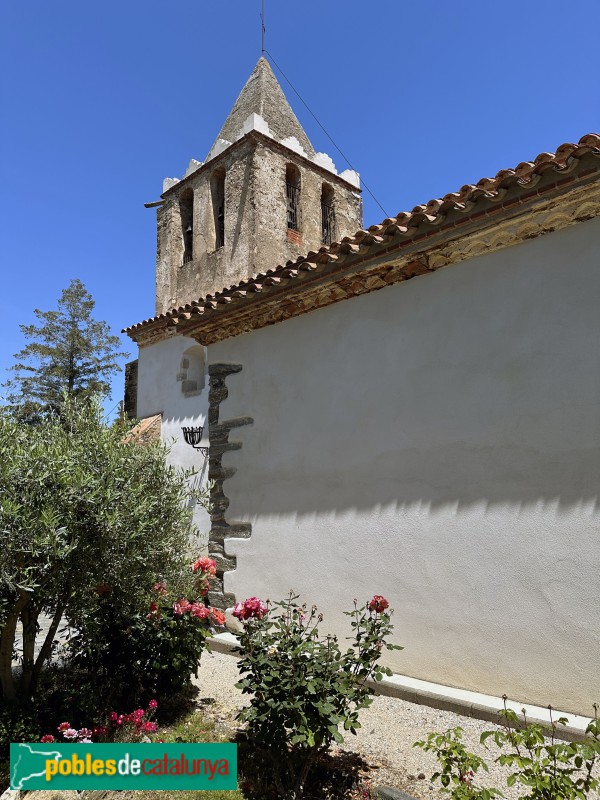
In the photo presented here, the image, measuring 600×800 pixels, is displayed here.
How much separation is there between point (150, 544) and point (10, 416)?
1480 mm

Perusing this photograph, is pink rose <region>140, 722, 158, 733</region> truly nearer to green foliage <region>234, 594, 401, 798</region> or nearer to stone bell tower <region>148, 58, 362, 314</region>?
green foliage <region>234, 594, 401, 798</region>

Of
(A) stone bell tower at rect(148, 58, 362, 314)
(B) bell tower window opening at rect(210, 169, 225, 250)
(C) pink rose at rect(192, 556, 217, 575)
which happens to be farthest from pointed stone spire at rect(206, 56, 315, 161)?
(C) pink rose at rect(192, 556, 217, 575)

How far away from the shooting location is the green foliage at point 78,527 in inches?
126

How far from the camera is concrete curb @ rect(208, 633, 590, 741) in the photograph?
352cm

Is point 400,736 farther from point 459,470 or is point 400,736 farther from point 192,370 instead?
point 192,370

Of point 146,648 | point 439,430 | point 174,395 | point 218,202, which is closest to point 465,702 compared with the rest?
point 439,430

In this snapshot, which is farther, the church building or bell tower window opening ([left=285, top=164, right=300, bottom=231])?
bell tower window opening ([left=285, top=164, right=300, bottom=231])

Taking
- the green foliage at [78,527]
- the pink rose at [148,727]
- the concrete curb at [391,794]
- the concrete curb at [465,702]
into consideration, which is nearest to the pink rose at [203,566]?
the green foliage at [78,527]

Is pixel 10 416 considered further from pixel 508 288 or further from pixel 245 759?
pixel 508 288

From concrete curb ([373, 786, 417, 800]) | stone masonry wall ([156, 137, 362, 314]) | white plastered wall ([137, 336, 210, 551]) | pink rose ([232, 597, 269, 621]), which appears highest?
stone masonry wall ([156, 137, 362, 314])

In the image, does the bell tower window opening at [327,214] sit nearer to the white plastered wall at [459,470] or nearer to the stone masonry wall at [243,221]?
the stone masonry wall at [243,221]

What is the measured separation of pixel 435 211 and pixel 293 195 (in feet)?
31.0

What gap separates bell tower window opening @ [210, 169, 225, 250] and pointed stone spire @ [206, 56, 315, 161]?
486mm

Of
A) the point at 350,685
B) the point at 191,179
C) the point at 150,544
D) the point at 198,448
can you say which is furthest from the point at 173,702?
the point at 191,179
